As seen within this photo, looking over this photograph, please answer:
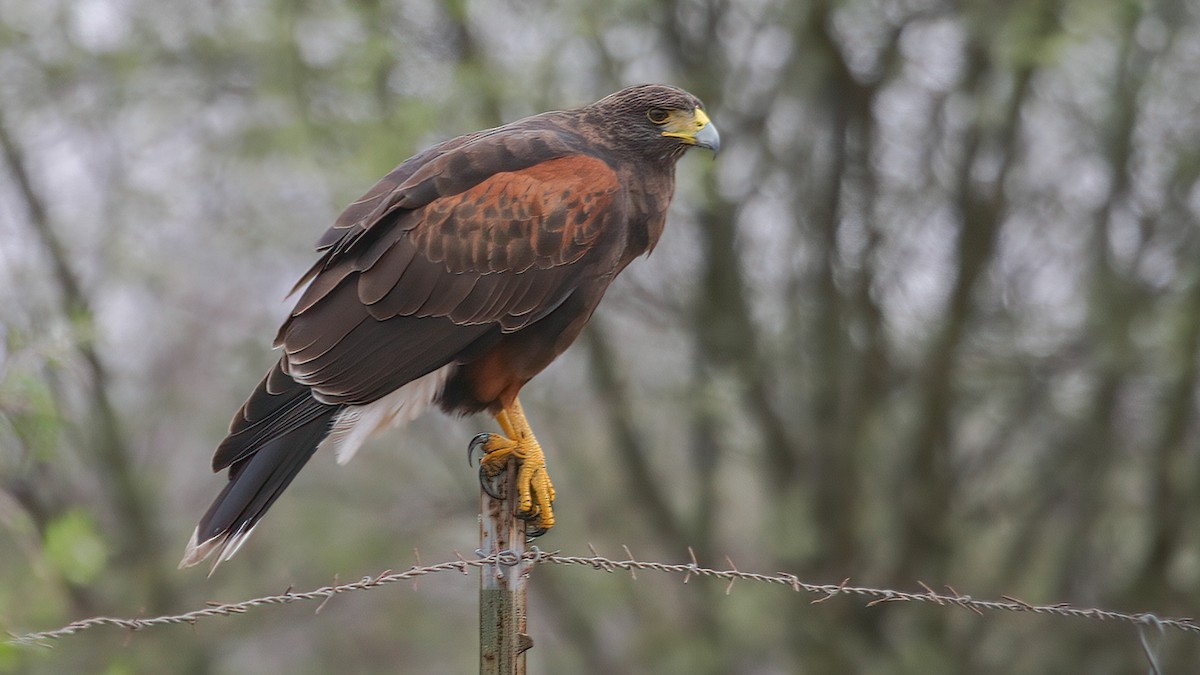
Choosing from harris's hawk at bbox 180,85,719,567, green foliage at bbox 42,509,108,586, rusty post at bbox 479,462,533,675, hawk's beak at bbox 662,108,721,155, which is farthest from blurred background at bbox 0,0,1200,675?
rusty post at bbox 479,462,533,675

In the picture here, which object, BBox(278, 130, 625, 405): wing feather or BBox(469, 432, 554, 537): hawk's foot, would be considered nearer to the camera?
BBox(469, 432, 554, 537): hawk's foot

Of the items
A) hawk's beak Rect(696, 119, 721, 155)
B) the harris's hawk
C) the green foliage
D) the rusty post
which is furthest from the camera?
hawk's beak Rect(696, 119, 721, 155)

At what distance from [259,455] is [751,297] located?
5761 mm

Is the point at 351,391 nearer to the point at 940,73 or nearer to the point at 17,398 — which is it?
the point at 17,398

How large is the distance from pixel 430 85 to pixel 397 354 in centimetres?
449

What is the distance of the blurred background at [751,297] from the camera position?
762 centimetres

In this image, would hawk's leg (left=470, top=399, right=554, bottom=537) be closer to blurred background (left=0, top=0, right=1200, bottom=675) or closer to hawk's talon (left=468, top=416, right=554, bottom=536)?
hawk's talon (left=468, top=416, right=554, bottom=536)

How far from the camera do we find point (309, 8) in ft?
26.1

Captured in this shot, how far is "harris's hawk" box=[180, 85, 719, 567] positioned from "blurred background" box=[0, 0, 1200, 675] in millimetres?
3404

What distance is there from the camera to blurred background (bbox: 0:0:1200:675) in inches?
300

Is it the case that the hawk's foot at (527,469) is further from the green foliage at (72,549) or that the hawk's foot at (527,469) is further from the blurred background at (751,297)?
the blurred background at (751,297)

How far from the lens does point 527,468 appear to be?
358cm

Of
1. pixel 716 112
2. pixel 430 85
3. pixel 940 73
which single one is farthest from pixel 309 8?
pixel 940 73

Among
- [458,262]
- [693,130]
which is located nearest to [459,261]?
[458,262]
